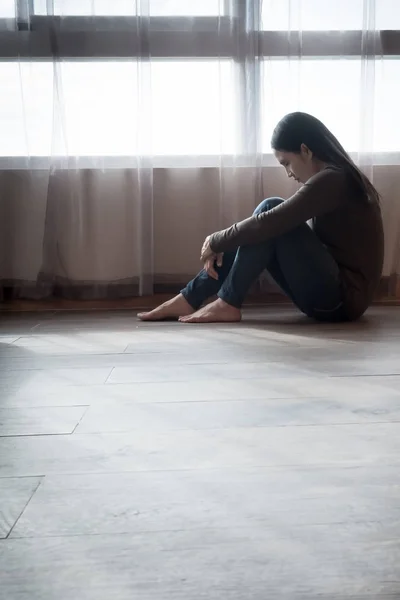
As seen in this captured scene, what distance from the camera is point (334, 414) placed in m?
0.99

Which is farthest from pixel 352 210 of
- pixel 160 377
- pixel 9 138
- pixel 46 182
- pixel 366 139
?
pixel 9 138

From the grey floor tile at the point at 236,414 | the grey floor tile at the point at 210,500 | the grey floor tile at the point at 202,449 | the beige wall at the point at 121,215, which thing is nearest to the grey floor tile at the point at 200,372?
the grey floor tile at the point at 236,414

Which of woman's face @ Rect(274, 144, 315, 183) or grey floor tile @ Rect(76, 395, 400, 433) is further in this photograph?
woman's face @ Rect(274, 144, 315, 183)

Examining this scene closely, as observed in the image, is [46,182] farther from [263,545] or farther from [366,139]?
[263,545]

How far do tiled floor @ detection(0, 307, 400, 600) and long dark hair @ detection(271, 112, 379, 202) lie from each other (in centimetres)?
70

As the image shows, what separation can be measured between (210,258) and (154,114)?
2.90ft

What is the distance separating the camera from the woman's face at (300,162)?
2.02 metres

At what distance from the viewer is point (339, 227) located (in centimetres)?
201

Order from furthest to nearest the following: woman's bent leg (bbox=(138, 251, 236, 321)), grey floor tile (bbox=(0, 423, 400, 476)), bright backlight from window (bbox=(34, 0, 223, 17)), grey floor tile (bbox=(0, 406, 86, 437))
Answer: bright backlight from window (bbox=(34, 0, 223, 17))
woman's bent leg (bbox=(138, 251, 236, 321))
grey floor tile (bbox=(0, 406, 86, 437))
grey floor tile (bbox=(0, 423, 400, 476))

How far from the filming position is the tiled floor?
53cm

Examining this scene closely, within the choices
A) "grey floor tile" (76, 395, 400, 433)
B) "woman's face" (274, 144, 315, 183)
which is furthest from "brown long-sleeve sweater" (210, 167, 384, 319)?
"grey floor tile" (76, 395, 400, 433)

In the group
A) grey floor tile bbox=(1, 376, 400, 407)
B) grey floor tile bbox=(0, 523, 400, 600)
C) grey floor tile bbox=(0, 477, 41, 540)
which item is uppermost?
grey floor tile bbox=(0, 523, 400, 600)

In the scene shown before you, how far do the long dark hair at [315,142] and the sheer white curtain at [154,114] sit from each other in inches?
26.2

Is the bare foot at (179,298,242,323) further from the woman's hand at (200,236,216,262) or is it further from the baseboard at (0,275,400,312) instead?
the baseboard at (0,275,400,312)
